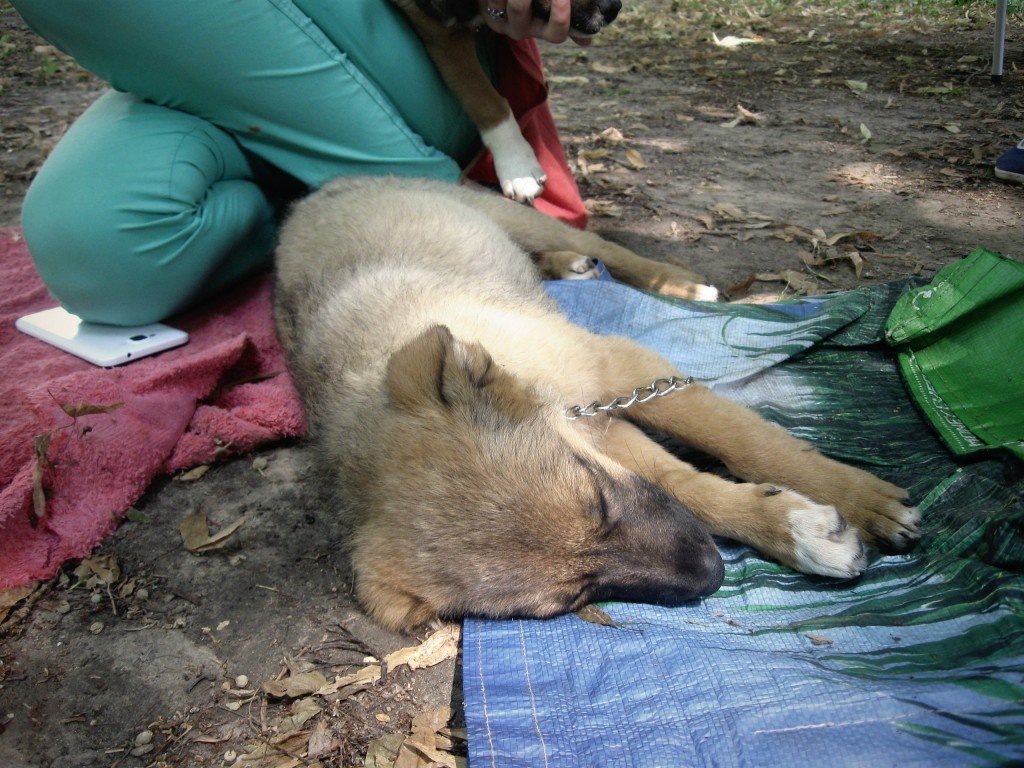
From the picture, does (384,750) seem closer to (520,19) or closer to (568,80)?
(520,19)

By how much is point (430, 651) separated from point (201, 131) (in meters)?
3.33

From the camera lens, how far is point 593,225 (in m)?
5.58

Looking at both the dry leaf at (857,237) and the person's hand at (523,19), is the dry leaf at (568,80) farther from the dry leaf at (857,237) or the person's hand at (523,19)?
the dry leaf at (857,237)

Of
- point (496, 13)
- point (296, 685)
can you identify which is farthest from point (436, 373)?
point (496, 13)

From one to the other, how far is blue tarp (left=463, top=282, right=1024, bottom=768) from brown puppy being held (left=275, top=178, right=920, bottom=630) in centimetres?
11

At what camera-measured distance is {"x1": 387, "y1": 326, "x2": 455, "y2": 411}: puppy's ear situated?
2.50 metres

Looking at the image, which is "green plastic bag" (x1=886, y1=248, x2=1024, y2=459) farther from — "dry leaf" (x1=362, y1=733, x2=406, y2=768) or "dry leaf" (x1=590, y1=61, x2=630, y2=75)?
"dry leaf" (x1=590, y1=61, x2=630, y2=75)

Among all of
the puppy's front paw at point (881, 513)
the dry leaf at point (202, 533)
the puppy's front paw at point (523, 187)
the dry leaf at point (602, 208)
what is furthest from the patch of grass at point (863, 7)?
the dry leaf at point (202, 533)

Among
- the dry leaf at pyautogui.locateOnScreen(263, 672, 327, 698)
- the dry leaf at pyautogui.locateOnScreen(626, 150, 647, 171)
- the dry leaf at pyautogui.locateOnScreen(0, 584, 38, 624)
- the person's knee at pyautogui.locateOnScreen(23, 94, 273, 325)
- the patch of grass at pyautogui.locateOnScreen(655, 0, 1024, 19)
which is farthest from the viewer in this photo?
the patch of grass at pyautogui.locateOnScreen(655, 0, 1024, 19)

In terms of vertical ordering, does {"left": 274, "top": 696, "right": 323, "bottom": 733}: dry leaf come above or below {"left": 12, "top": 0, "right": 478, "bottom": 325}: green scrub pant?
below

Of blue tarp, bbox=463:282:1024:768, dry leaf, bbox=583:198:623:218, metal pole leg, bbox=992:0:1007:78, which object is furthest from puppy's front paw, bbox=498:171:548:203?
metal pole leg, bbox=992:0:1007:78

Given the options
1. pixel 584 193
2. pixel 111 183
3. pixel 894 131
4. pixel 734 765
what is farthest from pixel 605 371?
pixel 894 131

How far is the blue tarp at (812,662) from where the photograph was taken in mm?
1739

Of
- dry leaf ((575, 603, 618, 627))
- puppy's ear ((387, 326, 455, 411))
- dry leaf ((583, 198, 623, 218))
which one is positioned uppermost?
puppy's ear ((387, 326, 455, 411))
